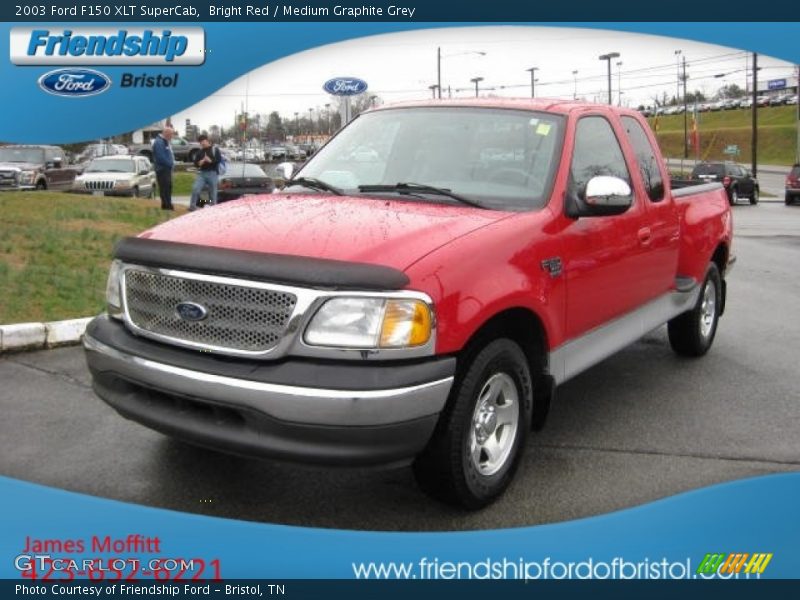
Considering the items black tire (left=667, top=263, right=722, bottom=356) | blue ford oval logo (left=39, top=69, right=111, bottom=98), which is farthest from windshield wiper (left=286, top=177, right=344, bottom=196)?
blue ford oval logo (left=39, top=69, right=111, bottom=98)

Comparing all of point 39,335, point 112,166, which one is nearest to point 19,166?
point 112,166

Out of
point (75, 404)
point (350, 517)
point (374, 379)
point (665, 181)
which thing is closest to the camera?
point (374, 379)

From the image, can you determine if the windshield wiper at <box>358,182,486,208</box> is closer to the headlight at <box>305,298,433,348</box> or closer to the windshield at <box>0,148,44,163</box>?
the headlight at <box>305,298,433,348</box>

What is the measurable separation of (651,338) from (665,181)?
2107mm

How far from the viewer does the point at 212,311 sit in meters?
3.40

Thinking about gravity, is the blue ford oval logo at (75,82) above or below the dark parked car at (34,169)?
above

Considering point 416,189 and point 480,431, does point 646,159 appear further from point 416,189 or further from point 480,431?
point 480,431

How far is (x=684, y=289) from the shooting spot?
19.6 ft

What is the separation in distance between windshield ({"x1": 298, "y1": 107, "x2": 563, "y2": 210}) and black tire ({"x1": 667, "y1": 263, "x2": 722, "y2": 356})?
2570 mm

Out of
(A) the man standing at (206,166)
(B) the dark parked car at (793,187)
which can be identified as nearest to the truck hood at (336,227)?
(A) the man standing at (206,166)

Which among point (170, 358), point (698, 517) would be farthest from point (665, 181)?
point (170, 358)

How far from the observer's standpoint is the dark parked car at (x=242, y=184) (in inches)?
773

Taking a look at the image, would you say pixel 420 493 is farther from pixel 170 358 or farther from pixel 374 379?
pixel 170 358

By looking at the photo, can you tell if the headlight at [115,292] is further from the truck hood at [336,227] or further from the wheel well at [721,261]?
the wheel well at [721,261]
